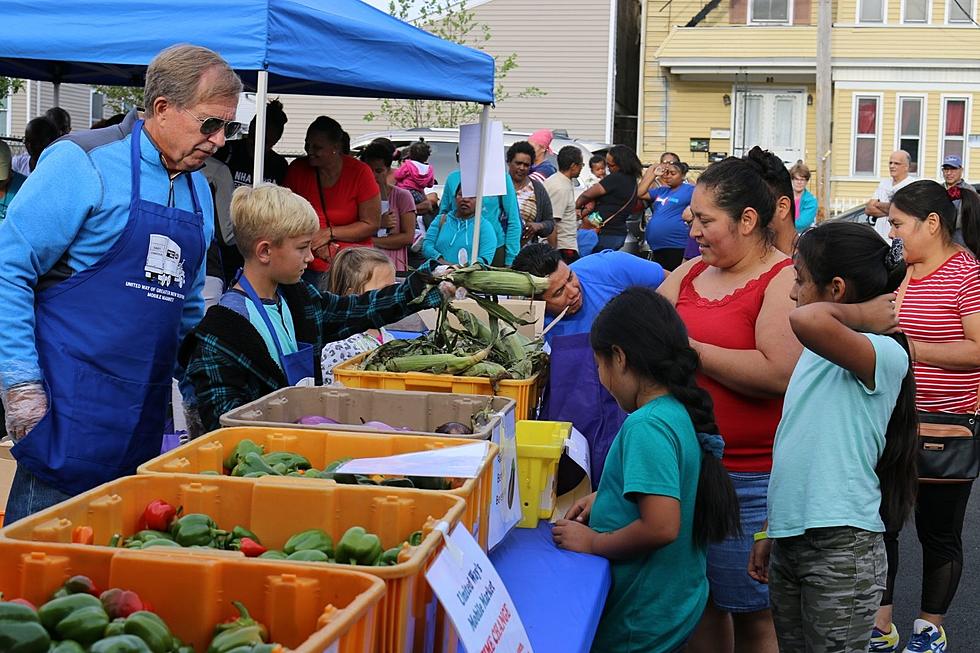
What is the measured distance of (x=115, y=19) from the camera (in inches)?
222

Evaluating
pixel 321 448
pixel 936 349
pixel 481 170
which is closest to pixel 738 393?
pixel 936 349

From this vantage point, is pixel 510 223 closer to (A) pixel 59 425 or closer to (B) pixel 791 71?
(A) pixel 59 425

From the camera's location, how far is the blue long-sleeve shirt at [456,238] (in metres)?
8.77

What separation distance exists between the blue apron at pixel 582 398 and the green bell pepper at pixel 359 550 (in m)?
1.75

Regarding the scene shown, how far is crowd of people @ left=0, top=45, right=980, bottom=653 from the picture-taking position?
114 inches

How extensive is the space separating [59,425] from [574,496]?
150cm

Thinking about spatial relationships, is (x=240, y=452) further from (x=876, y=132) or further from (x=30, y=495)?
(x=876, y=132)

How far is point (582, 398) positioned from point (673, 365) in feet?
2.41

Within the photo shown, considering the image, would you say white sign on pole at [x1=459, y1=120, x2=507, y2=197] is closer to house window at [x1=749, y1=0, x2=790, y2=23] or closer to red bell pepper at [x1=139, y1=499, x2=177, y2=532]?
red bell pepper at [x1=139, y1=499, x2=177, y2=532]

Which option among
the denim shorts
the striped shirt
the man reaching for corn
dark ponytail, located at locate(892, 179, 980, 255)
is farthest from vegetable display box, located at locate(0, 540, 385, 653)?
dark ponytail, located at locate(892, 179, 980, 255)

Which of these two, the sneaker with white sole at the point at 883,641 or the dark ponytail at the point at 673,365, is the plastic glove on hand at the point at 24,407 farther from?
the sneaker with white sole at the point at 883,641

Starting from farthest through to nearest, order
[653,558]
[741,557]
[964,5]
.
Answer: [964,5], [741,557], [653,558]

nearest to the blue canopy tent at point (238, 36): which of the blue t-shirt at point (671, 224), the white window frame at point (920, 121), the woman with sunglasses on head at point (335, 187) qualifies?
the woman with sunglasses on head at point (335, 187)

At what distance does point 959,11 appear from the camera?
27.0 metres
